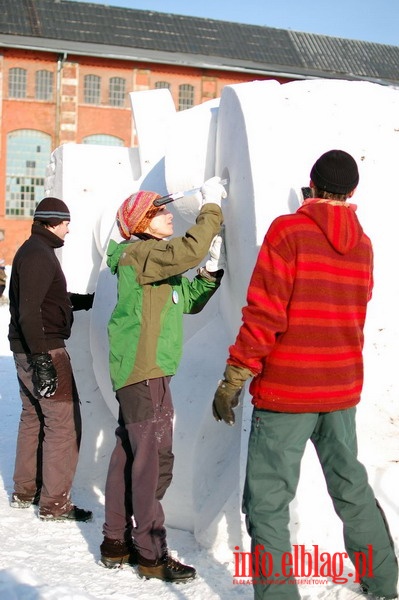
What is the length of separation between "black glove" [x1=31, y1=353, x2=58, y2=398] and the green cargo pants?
5.09 ft

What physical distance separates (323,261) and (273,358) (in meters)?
0.36

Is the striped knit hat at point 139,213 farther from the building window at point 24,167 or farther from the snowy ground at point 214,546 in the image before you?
the building window at point 24,167

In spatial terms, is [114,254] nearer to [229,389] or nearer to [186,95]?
[229,389]

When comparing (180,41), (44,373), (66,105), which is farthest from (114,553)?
(180,41)

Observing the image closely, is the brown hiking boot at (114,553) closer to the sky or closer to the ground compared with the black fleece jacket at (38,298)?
closer to the ground

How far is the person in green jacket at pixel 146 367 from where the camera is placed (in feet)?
10.6

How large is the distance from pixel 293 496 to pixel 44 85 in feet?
97.0

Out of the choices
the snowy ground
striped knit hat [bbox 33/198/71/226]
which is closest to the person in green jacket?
the snowy ground

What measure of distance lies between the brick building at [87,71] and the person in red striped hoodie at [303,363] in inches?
1040

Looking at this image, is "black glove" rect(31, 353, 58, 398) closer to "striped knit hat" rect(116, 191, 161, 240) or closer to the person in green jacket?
the person in green jacket

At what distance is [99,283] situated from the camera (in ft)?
14.8

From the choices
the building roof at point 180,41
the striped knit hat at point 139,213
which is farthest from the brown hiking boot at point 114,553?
the building roof at point 180,41

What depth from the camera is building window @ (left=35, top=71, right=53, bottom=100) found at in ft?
98.8

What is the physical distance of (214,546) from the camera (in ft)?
11.5
